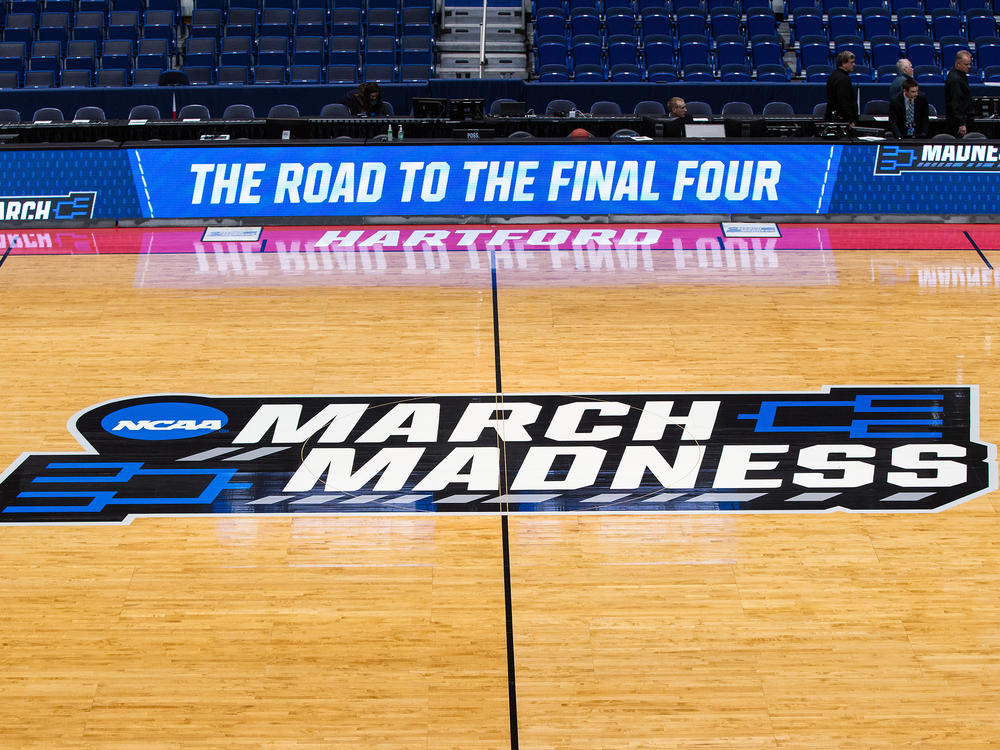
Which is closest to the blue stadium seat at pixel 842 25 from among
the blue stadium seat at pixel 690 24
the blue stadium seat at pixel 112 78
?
the blue stadium seat at pixel 690 24

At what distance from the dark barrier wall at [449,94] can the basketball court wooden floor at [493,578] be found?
22.3 ft

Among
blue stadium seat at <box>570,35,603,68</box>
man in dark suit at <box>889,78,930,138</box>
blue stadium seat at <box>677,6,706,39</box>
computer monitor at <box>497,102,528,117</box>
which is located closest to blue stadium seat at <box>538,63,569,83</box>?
blue stadium seat at <box>570,35,603,68</box>

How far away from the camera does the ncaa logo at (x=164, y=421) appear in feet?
31.4

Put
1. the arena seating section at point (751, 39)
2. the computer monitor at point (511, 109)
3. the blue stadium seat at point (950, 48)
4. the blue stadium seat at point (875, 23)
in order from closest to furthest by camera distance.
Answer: the computer monitor at point (511, 109) < the arena seating section at point (751, 39) < the blue stadium seat at point (950, 48) < the blue stadium seat at point (875, 23)

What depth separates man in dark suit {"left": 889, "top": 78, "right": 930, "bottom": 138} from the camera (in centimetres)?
1497

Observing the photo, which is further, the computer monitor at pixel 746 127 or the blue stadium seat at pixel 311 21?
the blue stadium seat at pixel 311 21

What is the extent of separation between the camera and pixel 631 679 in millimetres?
6836

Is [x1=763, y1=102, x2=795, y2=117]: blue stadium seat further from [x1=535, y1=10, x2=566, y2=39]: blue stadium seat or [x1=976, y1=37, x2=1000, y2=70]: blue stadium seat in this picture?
[x1=535, y1=10, x2=566, y2=39]: blue stadium seat

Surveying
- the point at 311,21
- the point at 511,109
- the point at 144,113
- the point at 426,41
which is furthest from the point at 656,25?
the point at 144,113

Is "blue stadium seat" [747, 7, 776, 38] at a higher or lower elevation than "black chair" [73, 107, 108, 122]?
higher

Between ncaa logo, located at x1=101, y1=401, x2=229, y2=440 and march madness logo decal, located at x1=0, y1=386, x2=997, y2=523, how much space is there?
2 centimetres

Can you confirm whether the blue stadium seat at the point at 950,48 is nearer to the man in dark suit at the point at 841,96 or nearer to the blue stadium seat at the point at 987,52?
Answer: the blue stadium seat at the point at 987,52

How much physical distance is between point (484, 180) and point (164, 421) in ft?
18.4

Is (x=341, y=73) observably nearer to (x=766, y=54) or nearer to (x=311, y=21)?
(x=311, y=21)
